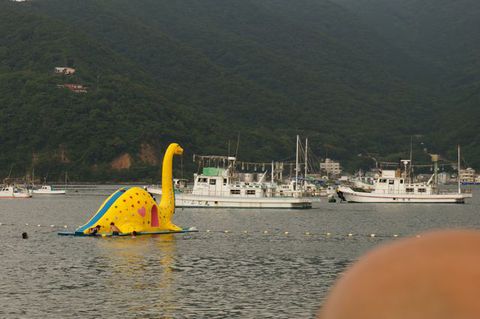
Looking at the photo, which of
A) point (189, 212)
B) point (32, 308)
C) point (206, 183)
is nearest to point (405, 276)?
point (32, 308)

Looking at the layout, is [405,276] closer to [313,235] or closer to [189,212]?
[313,235]

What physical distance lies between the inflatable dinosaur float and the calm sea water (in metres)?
0.84

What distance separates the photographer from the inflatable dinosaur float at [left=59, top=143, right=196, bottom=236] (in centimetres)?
5169

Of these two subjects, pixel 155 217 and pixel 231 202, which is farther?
pixel 231 202

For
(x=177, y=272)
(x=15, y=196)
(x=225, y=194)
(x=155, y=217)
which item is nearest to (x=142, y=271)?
(x=177, y=272)

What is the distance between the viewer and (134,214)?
5388 cm

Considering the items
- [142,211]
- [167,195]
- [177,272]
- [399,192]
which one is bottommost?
[177,272]

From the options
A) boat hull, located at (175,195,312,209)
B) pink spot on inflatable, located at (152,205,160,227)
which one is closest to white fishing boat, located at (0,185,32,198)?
boat hull, located at (175,195,312,209)

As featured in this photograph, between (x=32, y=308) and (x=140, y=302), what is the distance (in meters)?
3.11

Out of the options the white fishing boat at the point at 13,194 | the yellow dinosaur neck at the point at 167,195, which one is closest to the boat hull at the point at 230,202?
the yellow dinosaur neck at the point at 167,195

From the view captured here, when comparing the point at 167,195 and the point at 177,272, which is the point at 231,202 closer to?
the point at 167,195

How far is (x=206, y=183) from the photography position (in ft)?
376

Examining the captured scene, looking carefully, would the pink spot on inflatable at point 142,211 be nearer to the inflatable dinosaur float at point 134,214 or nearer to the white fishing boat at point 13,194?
the inflatable dinosaur float at point 134,214

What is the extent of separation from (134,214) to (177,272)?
1643 cm
